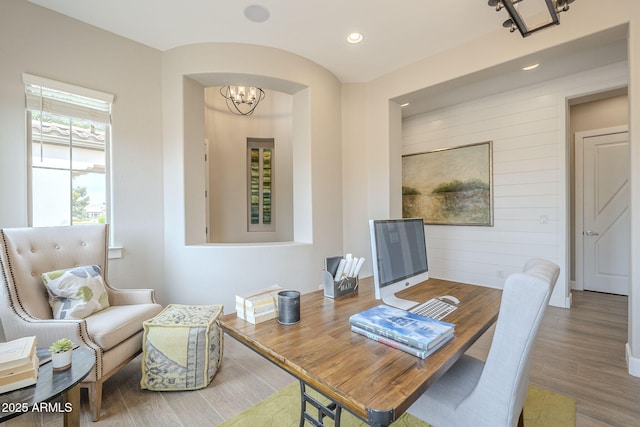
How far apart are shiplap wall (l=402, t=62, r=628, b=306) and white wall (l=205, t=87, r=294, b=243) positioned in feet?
8.13

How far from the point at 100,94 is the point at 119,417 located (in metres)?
2.71

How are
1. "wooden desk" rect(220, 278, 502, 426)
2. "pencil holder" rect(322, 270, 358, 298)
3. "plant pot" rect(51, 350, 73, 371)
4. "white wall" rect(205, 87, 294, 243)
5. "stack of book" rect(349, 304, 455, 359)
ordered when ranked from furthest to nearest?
1. "white wall" rect(205, 87, 294, 243)
2. "pencil holder" rect(322, 270, 358, 298)
3. "plant pot" rect(51, 350, 73, 371)
4. "stack of book" rect(349, 304, 455, 359)
5. "wooden desk" rect(220, 278, 502, 426)

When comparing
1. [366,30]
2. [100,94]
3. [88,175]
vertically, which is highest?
[366,30]

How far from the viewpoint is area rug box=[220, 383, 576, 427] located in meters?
1.69

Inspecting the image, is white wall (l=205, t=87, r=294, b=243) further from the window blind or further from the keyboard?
the keyboard

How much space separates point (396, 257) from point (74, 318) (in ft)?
7.12

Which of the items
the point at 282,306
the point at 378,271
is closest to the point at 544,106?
the point at 378,271

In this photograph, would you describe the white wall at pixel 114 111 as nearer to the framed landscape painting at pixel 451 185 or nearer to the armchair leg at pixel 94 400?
the armchair leg at pixel 94 400

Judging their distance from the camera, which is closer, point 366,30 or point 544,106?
point 366,30

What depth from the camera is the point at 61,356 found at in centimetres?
127

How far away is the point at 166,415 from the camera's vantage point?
68.7 inches

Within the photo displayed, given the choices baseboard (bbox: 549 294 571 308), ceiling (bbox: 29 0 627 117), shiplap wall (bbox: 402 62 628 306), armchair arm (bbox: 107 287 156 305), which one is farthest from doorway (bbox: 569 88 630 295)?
armchair arm (bbox: 107 287 156 305)

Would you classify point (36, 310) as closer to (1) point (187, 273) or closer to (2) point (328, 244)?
(1) point (187, 273)

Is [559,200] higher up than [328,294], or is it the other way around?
[559,200]
